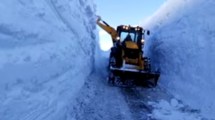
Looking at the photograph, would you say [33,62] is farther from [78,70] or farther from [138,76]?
[138,76]

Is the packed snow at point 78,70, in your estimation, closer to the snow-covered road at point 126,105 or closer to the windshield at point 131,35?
the snow-covered road at point 126,105

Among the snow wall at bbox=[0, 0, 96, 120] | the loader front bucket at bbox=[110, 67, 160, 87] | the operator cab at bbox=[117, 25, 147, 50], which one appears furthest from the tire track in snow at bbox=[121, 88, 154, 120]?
the operator cab at bbox=[117, 25, 147, 50]

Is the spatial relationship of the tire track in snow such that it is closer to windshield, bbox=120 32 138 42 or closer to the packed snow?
the packed snow

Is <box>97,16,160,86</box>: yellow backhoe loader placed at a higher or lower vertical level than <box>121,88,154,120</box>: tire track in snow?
higher

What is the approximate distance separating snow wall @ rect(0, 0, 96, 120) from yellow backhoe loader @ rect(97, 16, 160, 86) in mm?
6662

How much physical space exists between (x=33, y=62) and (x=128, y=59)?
11.0 meters

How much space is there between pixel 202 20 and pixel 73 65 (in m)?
8.91

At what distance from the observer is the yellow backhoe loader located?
15.3 m

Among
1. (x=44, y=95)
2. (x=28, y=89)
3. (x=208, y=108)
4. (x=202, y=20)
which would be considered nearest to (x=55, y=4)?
(x=44, y=95)

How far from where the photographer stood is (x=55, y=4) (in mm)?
8391

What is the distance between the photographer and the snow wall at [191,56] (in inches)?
506

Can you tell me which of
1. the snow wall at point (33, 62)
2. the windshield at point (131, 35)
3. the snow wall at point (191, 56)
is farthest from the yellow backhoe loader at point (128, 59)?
the snow wall at point (33, 62)

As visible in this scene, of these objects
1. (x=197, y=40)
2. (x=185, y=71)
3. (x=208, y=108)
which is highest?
(x=197, y=40)

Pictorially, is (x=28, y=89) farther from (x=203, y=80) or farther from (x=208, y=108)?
(x=203, y=80)
